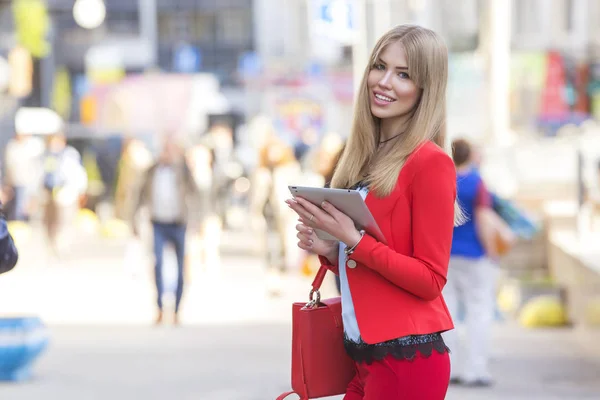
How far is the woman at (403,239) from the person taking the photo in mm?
3346

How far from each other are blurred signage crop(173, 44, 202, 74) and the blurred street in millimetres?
43557

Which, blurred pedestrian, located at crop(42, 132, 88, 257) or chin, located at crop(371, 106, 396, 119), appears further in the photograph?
blurred pedestrian, located at crop(42, 132, 88, 257)

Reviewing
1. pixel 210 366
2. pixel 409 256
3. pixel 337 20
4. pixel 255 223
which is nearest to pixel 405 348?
pixel 409 256

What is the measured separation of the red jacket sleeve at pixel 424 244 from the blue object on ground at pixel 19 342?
604cm

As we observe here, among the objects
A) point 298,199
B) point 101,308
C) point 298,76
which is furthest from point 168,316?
point 298,76

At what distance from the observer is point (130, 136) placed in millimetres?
20484

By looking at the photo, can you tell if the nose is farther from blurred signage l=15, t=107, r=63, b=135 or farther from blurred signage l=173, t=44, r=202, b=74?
blurred signage l=173, t=44, r=202, b=74

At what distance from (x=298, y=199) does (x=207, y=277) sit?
46.7ft

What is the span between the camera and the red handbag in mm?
3551

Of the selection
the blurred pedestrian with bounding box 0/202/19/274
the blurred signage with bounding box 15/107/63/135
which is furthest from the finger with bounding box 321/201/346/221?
the blurred signage with bounding box 15/107/63/135

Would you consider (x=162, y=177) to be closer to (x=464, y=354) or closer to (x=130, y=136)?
(x=464, y=354)

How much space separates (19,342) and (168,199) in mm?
3589

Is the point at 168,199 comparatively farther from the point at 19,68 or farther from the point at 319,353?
the point at 19,68

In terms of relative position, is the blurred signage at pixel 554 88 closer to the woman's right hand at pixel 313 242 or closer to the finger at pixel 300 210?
the woman's right hand at pixel 313 242
